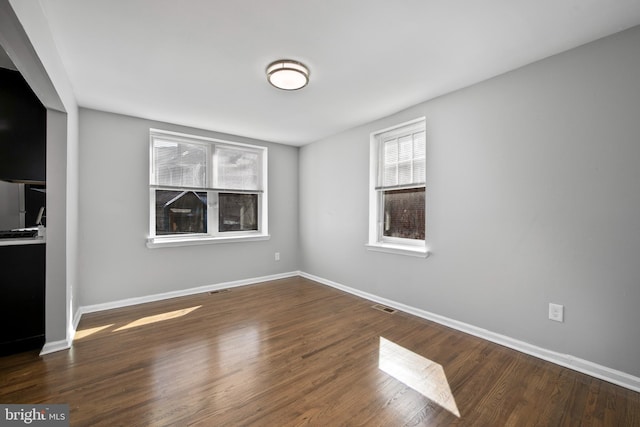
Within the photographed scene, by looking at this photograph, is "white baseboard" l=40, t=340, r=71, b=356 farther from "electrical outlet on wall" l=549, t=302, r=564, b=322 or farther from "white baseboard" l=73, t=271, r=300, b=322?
"electrical outlet on wall" l=549, t=302, r=564, b=322

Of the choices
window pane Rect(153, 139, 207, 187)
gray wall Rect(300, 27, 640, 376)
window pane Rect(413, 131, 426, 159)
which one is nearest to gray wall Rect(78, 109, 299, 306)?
window pane Rect(153, 139, 207, 187)

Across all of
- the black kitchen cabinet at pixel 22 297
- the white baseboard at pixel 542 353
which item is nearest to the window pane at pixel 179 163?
the black kitchen cabinet at pixel 22 297

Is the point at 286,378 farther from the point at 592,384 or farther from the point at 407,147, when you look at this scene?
the point at 407,147

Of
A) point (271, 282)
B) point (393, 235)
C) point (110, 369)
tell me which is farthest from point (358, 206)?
point (110, 369)

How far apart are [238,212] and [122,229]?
61.5 inches

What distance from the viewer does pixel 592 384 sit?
1823 mm

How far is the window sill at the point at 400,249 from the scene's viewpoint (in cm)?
296

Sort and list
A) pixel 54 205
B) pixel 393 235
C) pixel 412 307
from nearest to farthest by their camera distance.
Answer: pixel 54 205, pixel 412 307, pixel 393 235

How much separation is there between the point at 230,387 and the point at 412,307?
83.3 inches

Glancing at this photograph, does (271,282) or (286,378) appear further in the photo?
(271,282)

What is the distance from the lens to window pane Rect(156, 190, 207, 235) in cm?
368

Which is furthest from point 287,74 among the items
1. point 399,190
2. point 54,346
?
point 54,346

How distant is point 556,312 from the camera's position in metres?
2.08

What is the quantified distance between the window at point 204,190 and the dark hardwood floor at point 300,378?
137 centimetres
